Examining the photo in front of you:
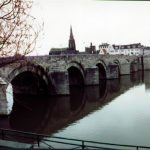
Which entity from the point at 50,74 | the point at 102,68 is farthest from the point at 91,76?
the point at 50,74

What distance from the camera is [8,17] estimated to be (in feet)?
25.4

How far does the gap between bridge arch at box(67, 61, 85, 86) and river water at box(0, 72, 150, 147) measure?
515cm

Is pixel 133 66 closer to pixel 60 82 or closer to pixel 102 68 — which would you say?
pixel 102 68

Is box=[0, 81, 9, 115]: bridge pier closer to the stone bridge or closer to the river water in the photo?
the stone bridge

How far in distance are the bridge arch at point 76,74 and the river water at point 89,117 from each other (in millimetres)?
5154

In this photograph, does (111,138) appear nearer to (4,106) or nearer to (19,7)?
(4,106)

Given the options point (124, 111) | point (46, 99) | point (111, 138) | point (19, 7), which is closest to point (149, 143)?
point (111, 138)

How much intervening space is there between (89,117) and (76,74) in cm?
1883

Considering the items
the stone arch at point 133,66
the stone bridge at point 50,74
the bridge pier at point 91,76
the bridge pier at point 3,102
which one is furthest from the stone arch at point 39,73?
the stone arch at point 133,66

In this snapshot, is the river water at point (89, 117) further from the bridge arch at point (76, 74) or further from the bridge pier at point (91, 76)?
the bridge pier at point (91, 76)

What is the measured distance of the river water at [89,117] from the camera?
721 inches

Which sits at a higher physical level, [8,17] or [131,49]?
[131,49]

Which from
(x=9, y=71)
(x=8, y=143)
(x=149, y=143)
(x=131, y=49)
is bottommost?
(x=149, y=143)

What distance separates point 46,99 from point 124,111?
981 centimetres
